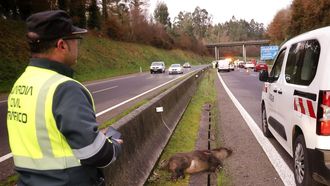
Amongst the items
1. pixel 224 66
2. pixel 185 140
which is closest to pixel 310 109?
pixel 185 140

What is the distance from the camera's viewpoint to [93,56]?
47.0 meters

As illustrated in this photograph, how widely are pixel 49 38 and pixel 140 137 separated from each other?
131 inches

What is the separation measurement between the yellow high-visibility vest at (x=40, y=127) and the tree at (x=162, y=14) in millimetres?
126716

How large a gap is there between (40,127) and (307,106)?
332 cm

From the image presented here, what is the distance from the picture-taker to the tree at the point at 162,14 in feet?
419

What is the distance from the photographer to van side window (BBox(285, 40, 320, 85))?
474 centimetres

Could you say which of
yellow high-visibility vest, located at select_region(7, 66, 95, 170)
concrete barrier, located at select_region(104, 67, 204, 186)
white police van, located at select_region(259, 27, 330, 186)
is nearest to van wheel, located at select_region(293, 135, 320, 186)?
white police van, located at select_region(259, 27, 330, 186)

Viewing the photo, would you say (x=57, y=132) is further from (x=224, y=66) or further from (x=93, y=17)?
(x=93, y=17)

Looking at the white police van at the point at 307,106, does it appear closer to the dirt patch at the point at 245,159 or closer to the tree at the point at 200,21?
the dirt patch at the point at 245,159

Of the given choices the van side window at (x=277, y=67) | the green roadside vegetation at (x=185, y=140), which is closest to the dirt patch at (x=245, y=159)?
the green roadside vegetation at (x=185, y=140)

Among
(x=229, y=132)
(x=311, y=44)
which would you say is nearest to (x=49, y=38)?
(x=311, y=44)

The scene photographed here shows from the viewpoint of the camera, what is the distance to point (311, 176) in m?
4.46

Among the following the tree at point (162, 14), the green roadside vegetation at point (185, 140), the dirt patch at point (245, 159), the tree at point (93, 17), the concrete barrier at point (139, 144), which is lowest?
the dirt patch at point (245, 159)

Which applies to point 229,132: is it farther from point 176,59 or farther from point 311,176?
point 176,59
